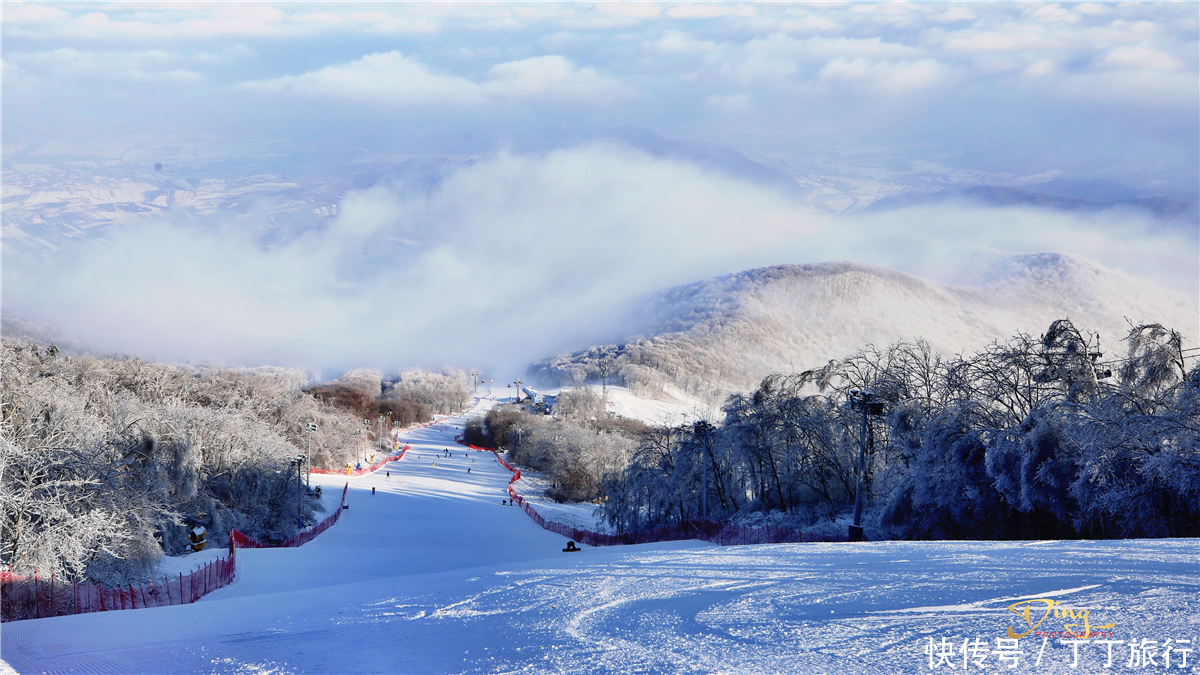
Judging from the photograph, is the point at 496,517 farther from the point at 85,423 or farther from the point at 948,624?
the point at 948,624

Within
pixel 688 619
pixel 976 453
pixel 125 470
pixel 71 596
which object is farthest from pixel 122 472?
pixel 976 453

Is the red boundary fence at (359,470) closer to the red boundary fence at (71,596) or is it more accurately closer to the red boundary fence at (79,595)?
the red boundary fence at (79,595)

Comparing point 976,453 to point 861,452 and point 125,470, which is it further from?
point 125,470

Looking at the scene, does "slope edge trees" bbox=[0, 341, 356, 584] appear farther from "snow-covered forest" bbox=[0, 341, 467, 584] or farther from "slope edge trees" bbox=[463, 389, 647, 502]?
"slope edge trees" bbox=[463, 389, 647, 502]

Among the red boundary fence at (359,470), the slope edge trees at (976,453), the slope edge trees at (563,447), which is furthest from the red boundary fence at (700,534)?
the red boundary fence at (359,470)

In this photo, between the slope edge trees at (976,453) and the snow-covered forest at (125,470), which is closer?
the snow-covered forest at (125,470)
